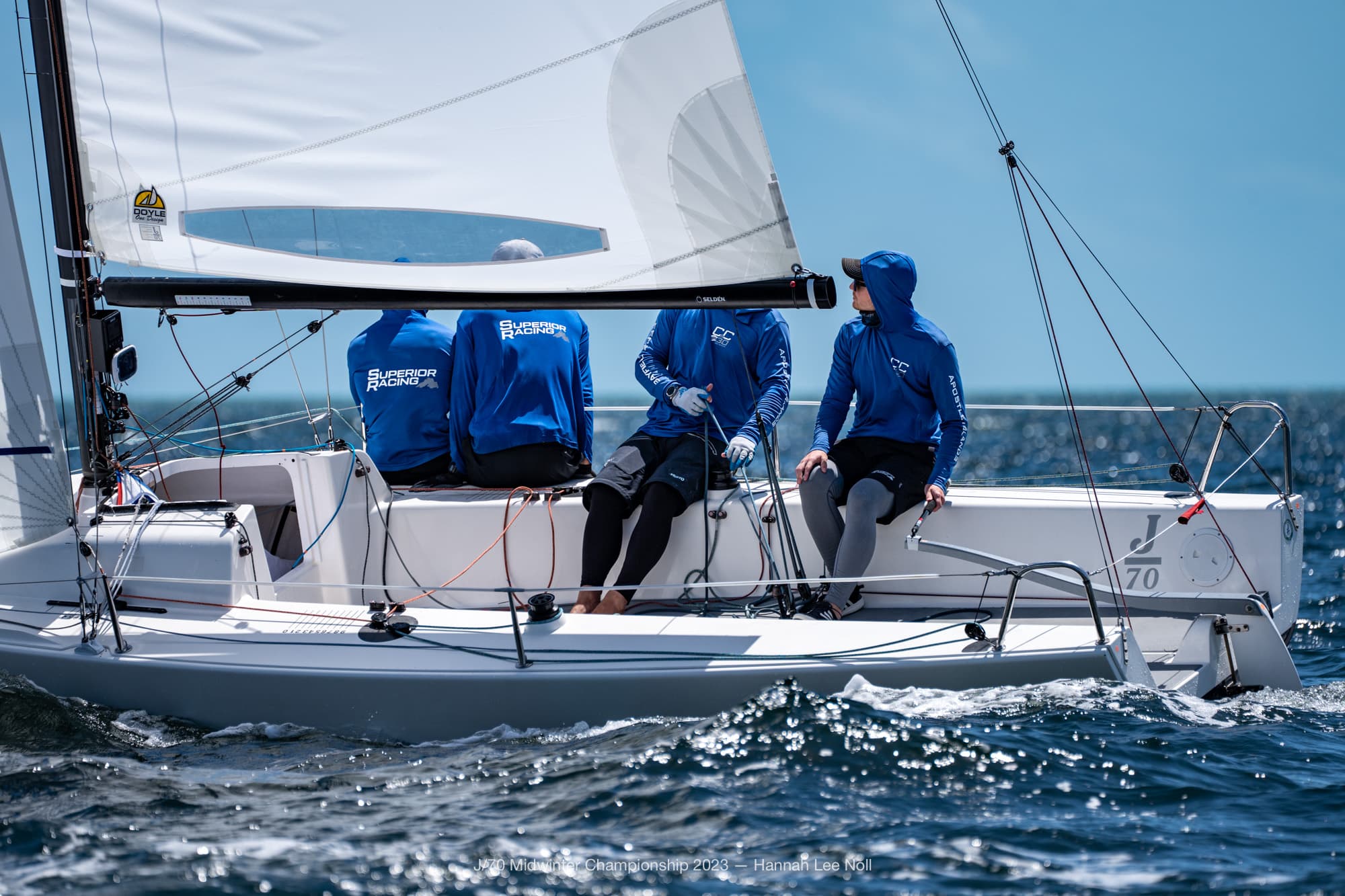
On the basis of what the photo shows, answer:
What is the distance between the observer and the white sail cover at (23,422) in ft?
11.6

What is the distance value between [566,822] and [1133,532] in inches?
96.1

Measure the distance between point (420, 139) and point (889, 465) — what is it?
1883 millimetres

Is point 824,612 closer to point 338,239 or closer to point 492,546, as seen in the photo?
point 492,546

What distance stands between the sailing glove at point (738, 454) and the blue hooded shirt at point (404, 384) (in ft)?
4.56

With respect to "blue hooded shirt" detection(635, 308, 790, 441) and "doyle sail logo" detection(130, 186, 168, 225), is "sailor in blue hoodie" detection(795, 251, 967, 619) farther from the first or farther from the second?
"doyle sail logo" detection(130, 186, 168, 225)

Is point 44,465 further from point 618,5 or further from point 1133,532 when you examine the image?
point 1133,532

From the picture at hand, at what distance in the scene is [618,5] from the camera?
11.6 feet

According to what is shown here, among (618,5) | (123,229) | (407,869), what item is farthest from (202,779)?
(618,5)

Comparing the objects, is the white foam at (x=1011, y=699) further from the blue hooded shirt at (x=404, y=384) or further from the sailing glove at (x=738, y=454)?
the blue hooded shirt at (x=404, y=384)

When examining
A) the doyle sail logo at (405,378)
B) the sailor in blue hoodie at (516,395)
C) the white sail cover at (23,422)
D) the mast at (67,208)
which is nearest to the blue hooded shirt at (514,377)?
the sailor in blue hoodie at (516,395)

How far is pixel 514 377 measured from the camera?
4.54 metres

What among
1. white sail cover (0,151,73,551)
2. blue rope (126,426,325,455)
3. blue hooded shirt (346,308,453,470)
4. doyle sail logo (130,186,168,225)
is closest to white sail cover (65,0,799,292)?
doyle sail logo (130,186,168,225)

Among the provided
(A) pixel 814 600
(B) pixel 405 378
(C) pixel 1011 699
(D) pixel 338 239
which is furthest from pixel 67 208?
(C) pixel 1011 699

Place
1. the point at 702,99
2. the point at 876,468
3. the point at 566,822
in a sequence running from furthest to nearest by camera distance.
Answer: the point at 876,468, the point at 702,99, the point at 566,822
